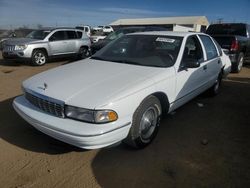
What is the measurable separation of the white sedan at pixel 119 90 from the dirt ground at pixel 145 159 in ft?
1.12

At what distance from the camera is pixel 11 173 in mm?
2854

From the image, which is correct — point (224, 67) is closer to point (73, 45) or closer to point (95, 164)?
point (95, 164)

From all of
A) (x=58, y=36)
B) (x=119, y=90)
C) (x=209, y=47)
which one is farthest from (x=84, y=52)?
(x=119, y=90)

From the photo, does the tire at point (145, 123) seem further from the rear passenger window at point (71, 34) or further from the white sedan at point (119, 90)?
the rear passenger window at point (71, 34)

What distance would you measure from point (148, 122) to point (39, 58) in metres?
8.29

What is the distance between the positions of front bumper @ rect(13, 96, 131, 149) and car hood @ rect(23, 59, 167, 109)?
23cm

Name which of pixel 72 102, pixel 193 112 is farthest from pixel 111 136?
pixel 193 112

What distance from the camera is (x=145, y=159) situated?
316 centimetres

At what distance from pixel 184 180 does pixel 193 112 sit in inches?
91.7

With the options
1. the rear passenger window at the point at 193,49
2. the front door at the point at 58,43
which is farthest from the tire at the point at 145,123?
the front door at the point at 58,43

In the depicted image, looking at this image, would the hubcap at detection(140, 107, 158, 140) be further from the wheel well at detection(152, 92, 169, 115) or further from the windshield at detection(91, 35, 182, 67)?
the windshield at detection(91, 35, 182, 67)

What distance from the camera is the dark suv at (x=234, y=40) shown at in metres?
8.41

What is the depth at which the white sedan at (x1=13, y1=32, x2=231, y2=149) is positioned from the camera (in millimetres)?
2686

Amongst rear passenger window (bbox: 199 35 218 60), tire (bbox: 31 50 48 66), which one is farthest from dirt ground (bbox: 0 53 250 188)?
tire (bbox: 31 50 48 66)
